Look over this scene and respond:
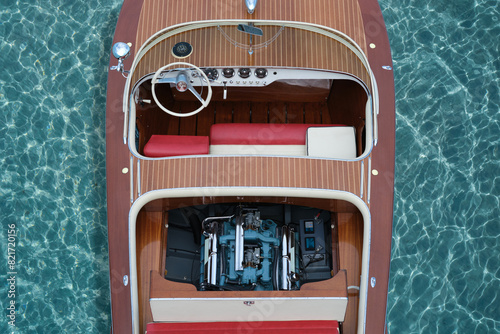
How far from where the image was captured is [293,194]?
5391mm

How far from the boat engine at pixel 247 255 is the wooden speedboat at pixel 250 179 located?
0.04 feet

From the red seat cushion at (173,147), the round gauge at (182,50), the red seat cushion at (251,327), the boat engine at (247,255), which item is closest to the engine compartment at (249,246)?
the boat engine at (247,255)

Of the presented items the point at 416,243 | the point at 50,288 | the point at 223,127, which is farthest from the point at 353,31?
the point at 50,288

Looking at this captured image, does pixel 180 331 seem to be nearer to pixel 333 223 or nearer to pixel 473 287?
pixel 333 223

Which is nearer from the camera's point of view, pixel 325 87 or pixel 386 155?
pixel 386 155

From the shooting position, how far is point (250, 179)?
211 inches

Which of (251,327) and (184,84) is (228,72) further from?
(251,327)

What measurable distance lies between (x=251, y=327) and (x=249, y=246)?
80cm

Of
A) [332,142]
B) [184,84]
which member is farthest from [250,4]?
[332,142]

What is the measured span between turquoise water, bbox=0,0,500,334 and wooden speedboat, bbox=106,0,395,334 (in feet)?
3.83

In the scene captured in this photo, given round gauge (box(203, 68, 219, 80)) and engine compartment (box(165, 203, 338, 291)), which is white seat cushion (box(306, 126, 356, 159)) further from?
round gauge (box(203, 68, 219, 80))

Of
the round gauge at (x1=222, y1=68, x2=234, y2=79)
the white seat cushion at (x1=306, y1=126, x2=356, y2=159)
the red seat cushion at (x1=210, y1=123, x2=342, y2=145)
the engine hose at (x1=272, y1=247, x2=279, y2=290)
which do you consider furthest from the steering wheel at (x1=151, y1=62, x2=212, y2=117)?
the engine hose at (x1=272, y1=247, x2=279, y2=290)

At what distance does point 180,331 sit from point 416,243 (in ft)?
8.67

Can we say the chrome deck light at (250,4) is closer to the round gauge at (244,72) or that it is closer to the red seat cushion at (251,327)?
the round gauge at (244,72)
